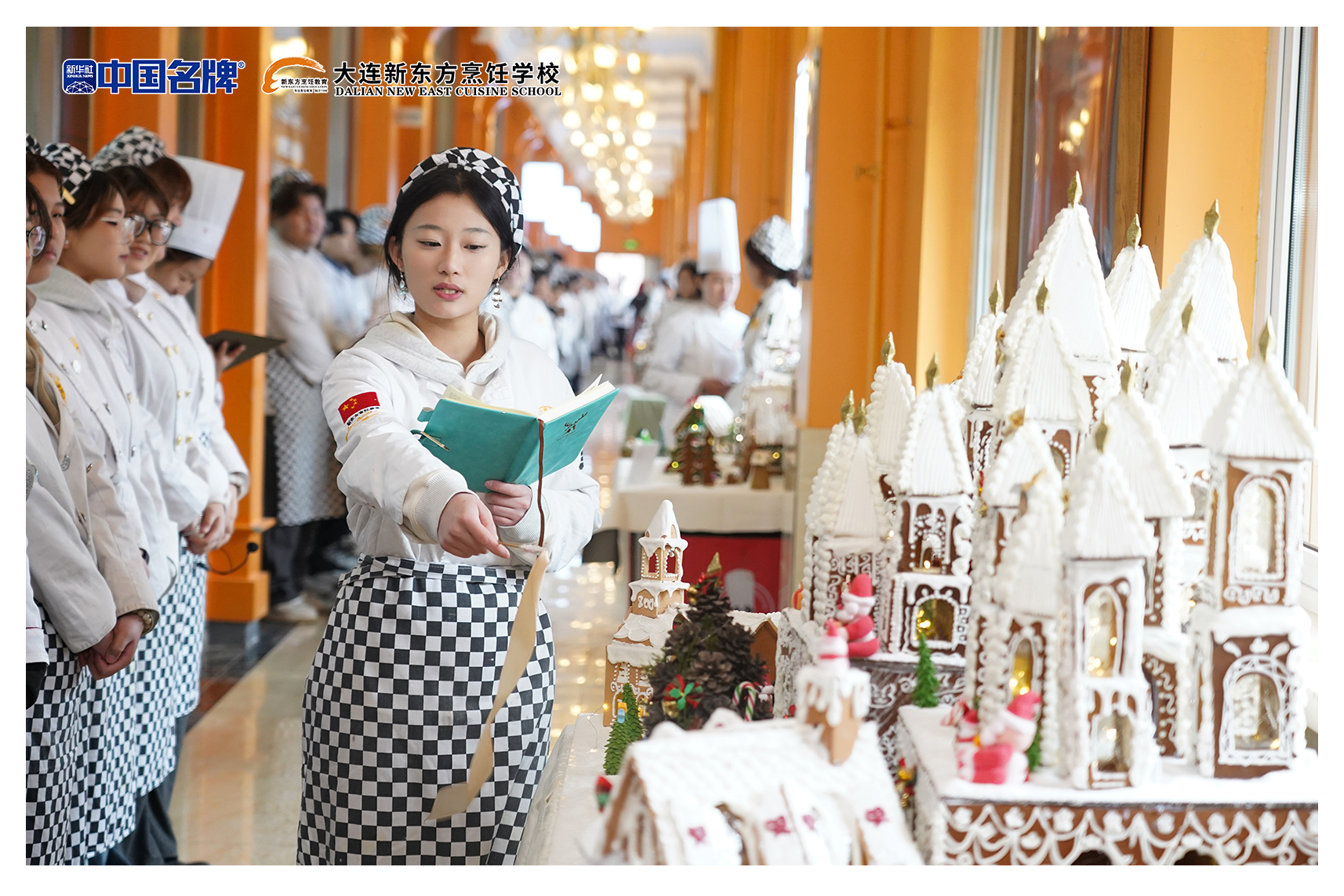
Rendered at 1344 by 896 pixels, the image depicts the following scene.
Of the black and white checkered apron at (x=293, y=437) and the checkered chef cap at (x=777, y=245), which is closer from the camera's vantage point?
the checkered chef cap at (x=777, y=245)

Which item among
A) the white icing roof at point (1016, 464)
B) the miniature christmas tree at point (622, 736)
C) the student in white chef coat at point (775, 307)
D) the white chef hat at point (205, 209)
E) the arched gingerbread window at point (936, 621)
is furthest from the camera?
the student in white chef coat at point (775, 307)

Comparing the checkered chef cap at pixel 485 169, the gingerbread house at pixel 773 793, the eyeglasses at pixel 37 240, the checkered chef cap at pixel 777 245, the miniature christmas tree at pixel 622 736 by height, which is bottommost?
the miniature christmas tree at pixel 622 736

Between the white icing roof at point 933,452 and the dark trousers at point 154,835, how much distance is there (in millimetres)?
2237

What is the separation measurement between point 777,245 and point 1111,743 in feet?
14.9

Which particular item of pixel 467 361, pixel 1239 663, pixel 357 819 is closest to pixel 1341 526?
pixel 1239 663

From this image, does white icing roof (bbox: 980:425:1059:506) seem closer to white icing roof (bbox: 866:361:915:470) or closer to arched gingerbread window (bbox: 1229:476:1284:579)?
arched gingerbread window (bbox: 1229:476:1284:579)

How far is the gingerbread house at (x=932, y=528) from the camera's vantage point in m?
1.44

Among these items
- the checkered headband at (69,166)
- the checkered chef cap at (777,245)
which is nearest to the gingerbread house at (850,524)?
the checkered headband at (69,166)

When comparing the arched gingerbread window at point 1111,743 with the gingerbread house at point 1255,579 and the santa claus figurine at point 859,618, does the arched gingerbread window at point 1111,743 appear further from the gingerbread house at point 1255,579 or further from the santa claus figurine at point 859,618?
the santa claus figurine at point 859,618

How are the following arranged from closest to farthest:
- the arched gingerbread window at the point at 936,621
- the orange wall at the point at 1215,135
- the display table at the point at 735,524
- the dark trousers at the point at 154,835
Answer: the arched gingerbread window at the point at 936,621
the orange wall at the point at 1215,135
the dark trousers at the point at 154,835
the display table at the point at 735,524

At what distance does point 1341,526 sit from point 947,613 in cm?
46

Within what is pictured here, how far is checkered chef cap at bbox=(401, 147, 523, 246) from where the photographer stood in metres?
1.84

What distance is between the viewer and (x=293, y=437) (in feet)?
18.7

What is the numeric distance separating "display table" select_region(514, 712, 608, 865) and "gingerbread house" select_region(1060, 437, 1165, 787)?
22.4 inches
